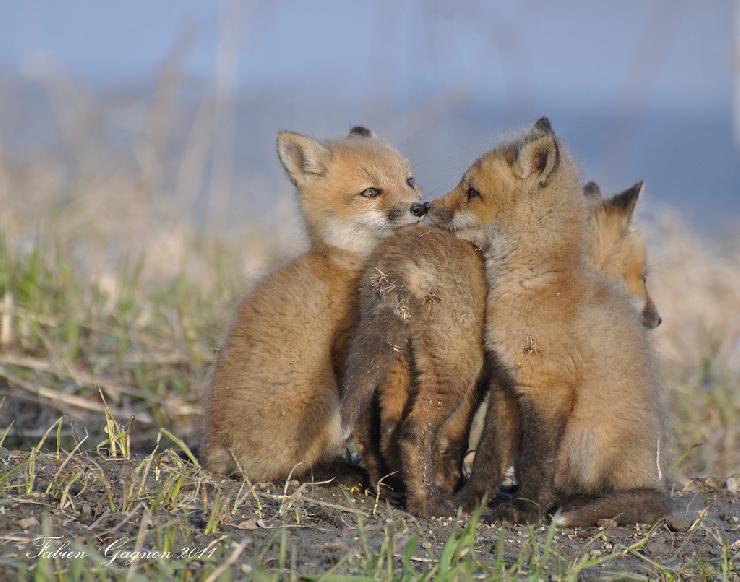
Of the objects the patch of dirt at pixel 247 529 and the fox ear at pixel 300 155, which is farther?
the fox ear at pixel 300 155

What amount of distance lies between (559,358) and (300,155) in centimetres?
215

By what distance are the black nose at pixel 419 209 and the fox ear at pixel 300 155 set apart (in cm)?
70

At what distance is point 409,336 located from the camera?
4785mm

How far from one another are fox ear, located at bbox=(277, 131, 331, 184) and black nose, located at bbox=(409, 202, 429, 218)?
70 centimetres

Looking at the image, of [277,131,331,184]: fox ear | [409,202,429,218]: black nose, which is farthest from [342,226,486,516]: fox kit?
[277,131,331,184]: fox ear

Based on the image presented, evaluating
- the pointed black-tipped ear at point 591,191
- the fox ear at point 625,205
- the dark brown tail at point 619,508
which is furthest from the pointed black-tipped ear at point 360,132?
the dark brown tail at point 619,508

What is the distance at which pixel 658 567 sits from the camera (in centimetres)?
402

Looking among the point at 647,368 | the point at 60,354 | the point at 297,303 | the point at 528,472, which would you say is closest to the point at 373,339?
the point at 297,303

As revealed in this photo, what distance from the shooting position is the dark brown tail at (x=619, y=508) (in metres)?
4.64

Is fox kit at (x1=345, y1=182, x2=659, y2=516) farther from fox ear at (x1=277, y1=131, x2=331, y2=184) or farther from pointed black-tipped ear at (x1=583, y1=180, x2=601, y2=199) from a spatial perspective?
pointed black-tipped ear at (x1=583, y1=180, x2=601, y2=199)

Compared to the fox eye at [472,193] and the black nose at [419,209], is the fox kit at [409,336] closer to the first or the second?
the fox eye at [472,193]

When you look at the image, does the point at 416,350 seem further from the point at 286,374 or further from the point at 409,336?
the point at 286,374

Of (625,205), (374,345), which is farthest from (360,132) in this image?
(374,345)

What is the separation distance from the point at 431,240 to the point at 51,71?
8.53 meters
